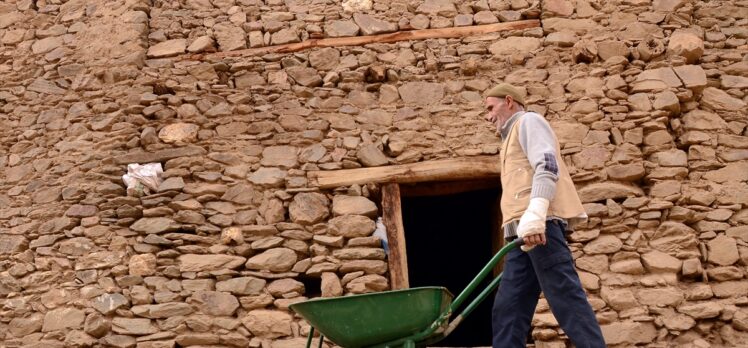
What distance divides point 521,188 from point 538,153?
0.20 m

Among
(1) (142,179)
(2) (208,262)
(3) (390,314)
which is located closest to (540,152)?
(3) (390,314)

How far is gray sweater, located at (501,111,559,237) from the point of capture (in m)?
3.82

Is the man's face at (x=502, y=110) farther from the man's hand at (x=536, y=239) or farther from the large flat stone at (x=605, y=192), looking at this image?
the large flat stone at (x=605, y=192)

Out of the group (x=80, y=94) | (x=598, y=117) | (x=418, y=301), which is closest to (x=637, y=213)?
(x=598, y=117)

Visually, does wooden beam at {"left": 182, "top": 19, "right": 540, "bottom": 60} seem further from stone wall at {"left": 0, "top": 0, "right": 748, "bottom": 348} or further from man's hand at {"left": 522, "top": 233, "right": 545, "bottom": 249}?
man's hand at {"left": 522, "top": 233, "right": 545, "bottom": 249}

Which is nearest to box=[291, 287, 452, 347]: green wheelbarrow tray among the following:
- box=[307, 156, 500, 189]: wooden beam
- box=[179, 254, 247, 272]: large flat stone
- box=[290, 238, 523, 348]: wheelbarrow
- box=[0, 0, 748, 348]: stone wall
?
box=[290, 238, 523, 348]: wheelbarrow

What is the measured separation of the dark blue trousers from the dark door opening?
8.00ft

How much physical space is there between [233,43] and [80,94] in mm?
1231

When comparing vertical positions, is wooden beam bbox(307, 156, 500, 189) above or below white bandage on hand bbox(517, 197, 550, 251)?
below

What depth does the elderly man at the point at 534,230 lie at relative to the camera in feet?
12.4

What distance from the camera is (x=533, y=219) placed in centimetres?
369

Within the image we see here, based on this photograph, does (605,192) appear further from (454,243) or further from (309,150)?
(454,243)

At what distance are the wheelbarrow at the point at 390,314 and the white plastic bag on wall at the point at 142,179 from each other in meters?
2.46

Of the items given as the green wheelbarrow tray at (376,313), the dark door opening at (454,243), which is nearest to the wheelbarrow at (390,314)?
the green wheelbarrow tray at (376,313)
